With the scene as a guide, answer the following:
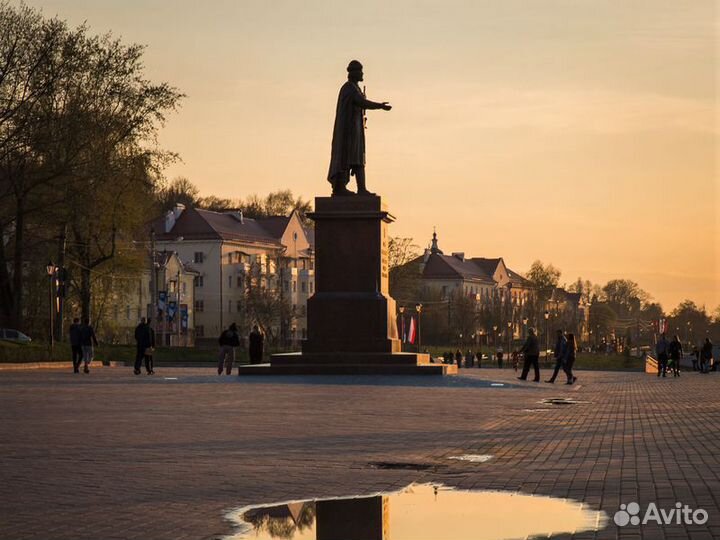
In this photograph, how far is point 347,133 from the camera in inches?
1405

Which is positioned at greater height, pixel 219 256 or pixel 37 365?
pixel 219 256

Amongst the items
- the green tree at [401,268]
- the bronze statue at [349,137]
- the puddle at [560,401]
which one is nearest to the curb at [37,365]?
the bronze statue at [349,137]

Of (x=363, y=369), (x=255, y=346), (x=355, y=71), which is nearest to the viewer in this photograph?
(x=363, y=369)

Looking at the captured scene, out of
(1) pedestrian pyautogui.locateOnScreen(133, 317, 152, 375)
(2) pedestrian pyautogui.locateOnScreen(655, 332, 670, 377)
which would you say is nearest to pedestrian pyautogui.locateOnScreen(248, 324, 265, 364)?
(1) pedestrian pyautogui.locateOnScreen(133, 317, 152, 375)

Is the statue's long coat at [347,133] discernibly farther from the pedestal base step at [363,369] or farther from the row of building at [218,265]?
the row of building at [218,265]

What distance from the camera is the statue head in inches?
1393

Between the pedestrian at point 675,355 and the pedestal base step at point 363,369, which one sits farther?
the pedestrian at point 675,355

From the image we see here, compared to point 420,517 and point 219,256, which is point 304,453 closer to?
point 420,517

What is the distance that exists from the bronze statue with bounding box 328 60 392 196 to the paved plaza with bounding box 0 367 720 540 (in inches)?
419

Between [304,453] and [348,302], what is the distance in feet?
65.2

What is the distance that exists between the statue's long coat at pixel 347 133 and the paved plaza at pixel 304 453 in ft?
35.9

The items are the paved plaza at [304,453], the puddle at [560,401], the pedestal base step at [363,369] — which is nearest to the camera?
the paved plaza at [304,453]

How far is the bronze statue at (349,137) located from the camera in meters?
35.3

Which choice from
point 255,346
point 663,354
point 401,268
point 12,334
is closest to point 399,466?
point 255,346
